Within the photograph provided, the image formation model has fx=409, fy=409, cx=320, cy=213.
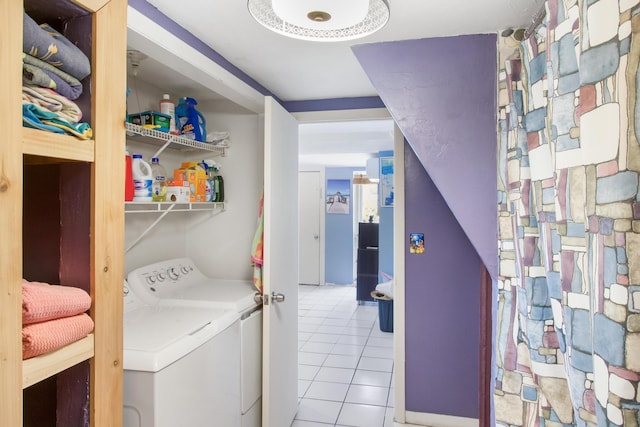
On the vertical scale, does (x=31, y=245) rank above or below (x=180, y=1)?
below

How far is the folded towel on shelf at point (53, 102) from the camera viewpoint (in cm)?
84

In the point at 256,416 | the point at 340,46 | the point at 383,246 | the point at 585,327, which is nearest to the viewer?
the point at 585,327

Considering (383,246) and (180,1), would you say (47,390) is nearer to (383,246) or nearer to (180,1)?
(180,1)

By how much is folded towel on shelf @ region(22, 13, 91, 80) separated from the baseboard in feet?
Result: 8.89

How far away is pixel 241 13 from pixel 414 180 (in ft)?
5.16

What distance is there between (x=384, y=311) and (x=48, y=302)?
13.1 ft

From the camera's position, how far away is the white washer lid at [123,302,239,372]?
1425mm

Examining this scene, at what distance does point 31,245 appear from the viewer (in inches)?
40.4

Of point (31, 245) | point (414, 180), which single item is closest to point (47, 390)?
point (31, 245)

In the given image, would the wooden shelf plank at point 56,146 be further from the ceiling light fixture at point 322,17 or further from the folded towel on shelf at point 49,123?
the ceiling light fixture at point 322,17

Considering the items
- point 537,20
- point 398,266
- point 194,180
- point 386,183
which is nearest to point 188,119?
point 194,180

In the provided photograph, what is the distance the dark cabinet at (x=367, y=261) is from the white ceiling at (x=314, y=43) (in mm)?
3139

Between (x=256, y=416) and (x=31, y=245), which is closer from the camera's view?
(x=31, y=245)

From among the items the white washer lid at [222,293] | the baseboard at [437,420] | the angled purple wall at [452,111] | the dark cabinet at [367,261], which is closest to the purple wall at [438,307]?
the baseboard at [437,420]
